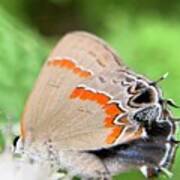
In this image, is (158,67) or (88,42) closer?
(88,42)

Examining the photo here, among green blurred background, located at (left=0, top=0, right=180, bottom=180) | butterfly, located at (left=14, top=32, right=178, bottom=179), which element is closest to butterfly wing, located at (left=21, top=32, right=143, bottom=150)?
butterfly, located at (left=14, top=32, right=178, bottom=179)

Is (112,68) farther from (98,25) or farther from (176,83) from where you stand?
(98,25)

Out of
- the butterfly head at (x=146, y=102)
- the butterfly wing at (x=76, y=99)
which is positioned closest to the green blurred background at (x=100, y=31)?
the butterfly wing at (x=76, y=99)

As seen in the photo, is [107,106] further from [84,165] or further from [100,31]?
[100,31]

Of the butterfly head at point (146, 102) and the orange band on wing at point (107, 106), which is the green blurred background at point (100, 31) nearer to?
the orange band on wing at point (107, 106)

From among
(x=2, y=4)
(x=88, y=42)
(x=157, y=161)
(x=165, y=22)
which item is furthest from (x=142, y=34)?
(x=157, y=161)

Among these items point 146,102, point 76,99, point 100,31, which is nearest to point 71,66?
point 76,99
